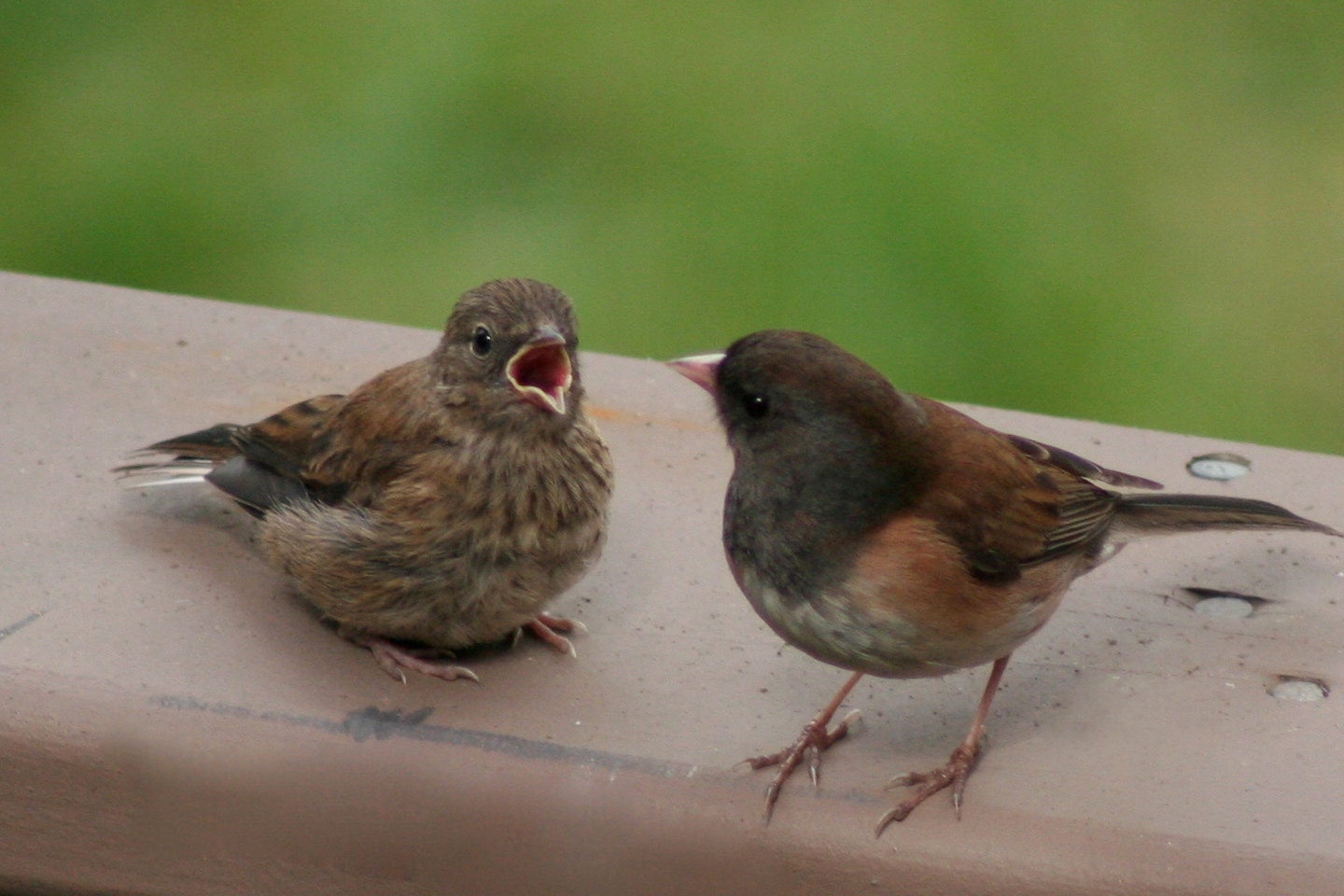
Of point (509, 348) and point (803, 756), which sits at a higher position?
point (509, 348)

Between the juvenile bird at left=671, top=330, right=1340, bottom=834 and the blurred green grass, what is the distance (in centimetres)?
308

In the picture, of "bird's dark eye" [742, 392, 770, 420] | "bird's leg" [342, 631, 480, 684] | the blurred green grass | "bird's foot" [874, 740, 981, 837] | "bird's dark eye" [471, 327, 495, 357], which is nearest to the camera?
"bird's foot" [874, 740, 981, 837]

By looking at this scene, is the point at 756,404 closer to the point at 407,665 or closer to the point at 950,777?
the point at 950,777

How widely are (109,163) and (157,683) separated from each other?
14.7 ft

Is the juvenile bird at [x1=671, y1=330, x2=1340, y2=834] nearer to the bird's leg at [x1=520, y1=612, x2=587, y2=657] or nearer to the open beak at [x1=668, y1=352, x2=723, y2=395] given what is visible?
the open beak at [x1=668, y1=352, x2=723, y2=395]

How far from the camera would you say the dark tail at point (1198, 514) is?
338cm

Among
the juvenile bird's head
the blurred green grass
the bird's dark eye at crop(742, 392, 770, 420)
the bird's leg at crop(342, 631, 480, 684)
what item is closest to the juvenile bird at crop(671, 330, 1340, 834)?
the bird's dark eye at crop(742, 392, 770, 420)

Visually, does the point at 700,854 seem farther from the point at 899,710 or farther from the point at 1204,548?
the point at 1204,548

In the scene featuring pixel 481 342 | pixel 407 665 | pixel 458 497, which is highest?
pixel 481 342

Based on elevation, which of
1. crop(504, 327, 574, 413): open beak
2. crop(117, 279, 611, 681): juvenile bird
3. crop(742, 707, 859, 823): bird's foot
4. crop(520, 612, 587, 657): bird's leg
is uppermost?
crop(504, 327, 574, 413): open beak

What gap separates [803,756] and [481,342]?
3.43ft

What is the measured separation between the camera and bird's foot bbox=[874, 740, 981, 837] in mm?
2914

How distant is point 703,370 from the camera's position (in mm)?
3182

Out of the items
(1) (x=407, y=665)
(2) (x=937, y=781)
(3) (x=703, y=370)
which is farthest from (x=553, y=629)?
(2) (x=937, y=781)
